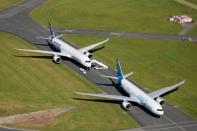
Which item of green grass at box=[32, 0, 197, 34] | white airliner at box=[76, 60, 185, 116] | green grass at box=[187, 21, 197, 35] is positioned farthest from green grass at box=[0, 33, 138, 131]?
green grass at box=[187, 21, 197, 35]

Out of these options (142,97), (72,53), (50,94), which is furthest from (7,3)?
(142,97)

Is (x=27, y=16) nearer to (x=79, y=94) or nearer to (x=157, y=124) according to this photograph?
(x=79, y=94)

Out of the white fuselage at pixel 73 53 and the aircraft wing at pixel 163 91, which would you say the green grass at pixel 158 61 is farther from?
the white fuselage at pixel 73 53

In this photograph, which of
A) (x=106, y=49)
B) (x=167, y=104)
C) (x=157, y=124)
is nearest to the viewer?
(x=157, y=124)

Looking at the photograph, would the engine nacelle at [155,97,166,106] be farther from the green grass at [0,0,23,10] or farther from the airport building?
the green grass at [0,0,23,10]

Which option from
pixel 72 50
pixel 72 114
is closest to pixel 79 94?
pixel 72 114

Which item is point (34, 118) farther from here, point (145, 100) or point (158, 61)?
point (158, 61)

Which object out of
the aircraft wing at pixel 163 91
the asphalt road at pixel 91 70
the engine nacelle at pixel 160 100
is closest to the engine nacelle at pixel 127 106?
the asphalt road at pixel 91 70
